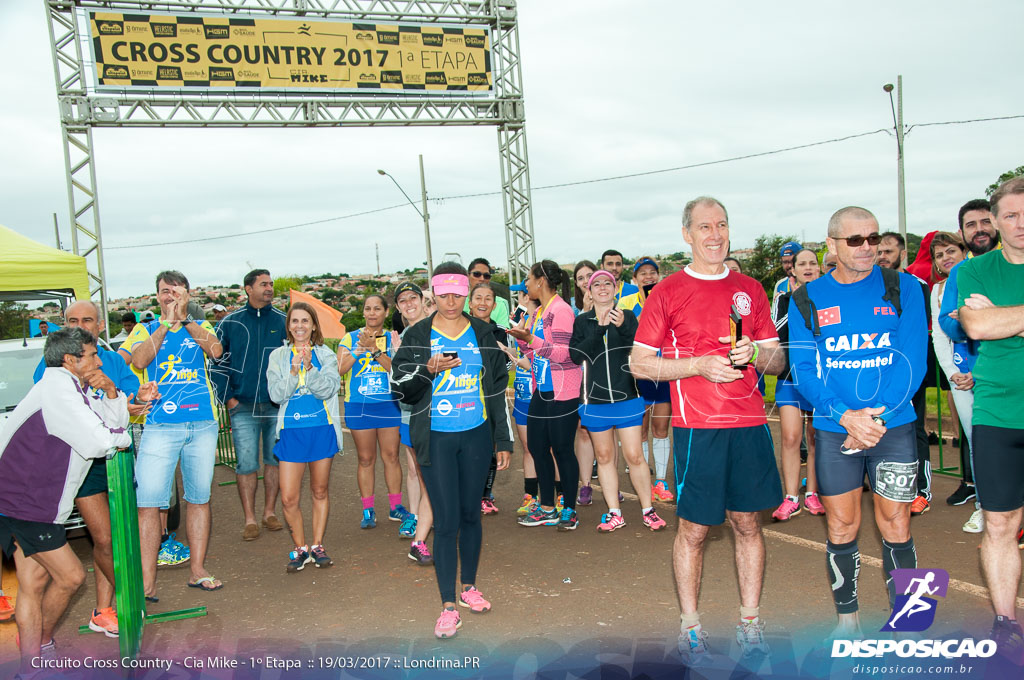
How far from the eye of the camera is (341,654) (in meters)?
4.38

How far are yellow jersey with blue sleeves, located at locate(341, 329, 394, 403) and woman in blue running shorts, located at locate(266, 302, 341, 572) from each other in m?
0.73

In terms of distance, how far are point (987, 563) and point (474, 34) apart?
1783 centimetres

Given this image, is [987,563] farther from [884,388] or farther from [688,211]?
[688,211]

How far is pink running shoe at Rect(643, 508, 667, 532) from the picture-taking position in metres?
6.43

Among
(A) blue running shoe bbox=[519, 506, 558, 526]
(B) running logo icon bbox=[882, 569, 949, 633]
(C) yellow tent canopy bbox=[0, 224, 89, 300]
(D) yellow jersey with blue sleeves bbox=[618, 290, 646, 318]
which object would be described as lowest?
(A) blue running shoe bbox=[519, 506, 558, 526]

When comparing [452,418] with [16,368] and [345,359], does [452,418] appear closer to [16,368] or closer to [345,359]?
[345,359]

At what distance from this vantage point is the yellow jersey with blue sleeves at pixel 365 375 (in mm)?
6848

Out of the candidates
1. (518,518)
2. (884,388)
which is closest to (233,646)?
(518,518)

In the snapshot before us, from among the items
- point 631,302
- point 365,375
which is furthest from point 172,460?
point 631,302

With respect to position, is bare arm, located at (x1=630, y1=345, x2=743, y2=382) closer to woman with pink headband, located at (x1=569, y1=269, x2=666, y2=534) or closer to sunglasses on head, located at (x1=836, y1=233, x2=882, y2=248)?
sunglasses on head, located at (x1=836, y1=233, x2=882, y2=248)

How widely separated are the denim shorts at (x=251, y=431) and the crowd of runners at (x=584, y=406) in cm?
2

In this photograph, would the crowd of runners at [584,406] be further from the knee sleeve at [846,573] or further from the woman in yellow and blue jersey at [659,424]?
the woman in yellow and blue jersey at [659,424]

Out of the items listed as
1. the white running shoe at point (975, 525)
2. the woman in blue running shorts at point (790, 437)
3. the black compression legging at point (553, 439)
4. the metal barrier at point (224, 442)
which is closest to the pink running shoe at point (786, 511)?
the woman in blue running shorts at point (790, 437)

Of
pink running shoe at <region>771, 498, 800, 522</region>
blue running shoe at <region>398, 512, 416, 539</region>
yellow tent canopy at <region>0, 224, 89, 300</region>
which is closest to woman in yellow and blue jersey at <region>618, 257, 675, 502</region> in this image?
pink running shoe at <region>771, 498, 800, 522</region>
